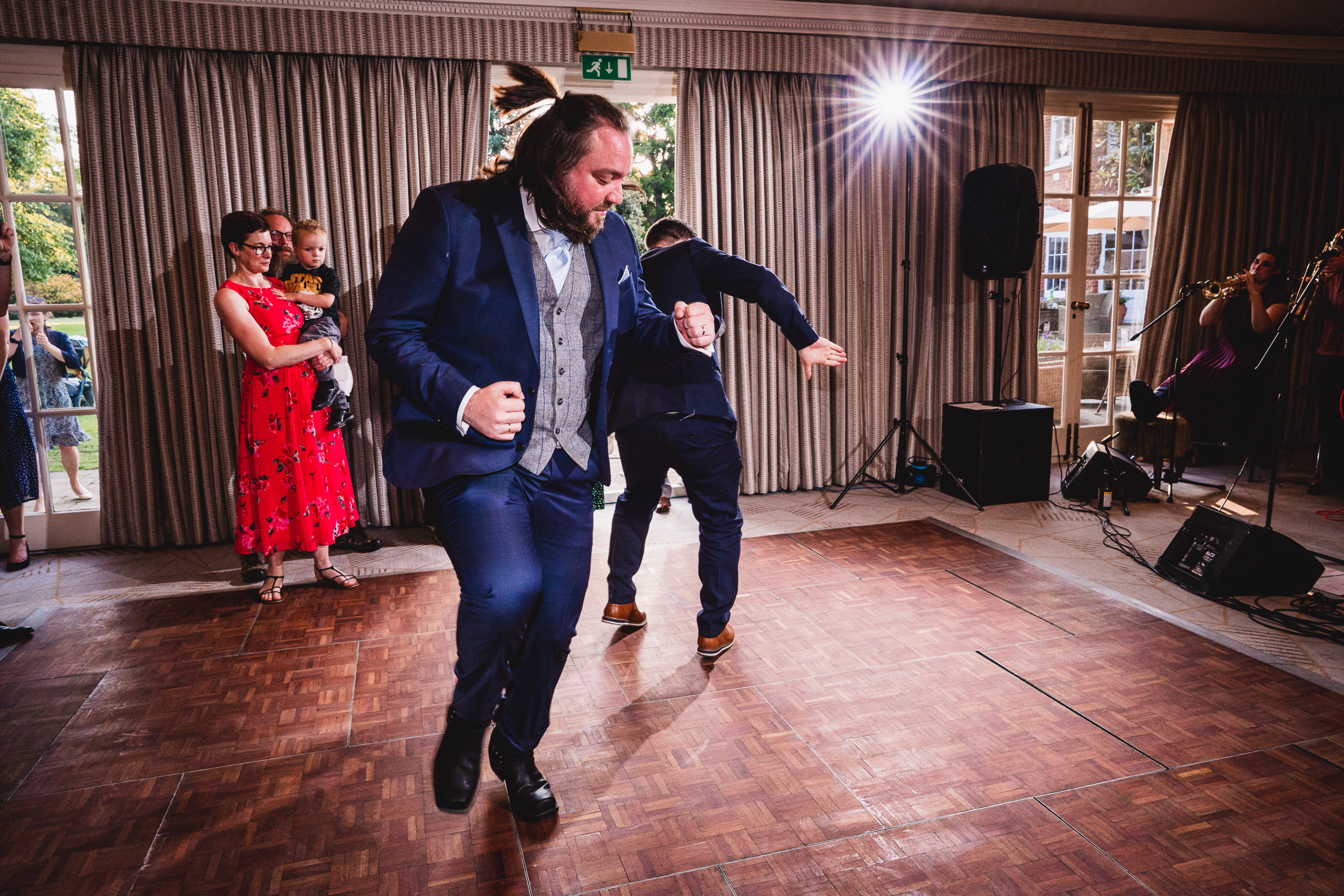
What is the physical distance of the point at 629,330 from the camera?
1.79m

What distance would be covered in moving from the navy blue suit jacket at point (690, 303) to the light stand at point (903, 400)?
2301 mm

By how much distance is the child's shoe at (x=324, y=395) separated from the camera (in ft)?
10.4

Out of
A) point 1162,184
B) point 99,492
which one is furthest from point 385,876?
point 1162,184

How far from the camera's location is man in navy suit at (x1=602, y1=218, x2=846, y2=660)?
7.62ft

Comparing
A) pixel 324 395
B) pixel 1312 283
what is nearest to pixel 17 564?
pixel 324 395

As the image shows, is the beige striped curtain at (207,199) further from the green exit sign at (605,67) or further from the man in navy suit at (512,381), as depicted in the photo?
the man in navy suit at (512,381)

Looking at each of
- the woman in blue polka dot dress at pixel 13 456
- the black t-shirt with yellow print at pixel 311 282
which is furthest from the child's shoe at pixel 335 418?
the woman in blue polka dot dress at pixel 13 456

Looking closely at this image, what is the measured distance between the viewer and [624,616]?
2.83 meters

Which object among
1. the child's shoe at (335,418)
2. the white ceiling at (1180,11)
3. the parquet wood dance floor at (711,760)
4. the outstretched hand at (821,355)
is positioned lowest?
the parquet wood dance floor at (711,760)

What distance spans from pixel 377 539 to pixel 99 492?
4.64 ft

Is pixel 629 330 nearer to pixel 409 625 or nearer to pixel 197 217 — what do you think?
pixel 409 625

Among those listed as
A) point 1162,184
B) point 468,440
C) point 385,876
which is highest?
point 1162,184

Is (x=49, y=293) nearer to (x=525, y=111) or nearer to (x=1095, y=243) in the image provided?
(x=525, y=111)

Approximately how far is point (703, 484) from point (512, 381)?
1.06 meters
